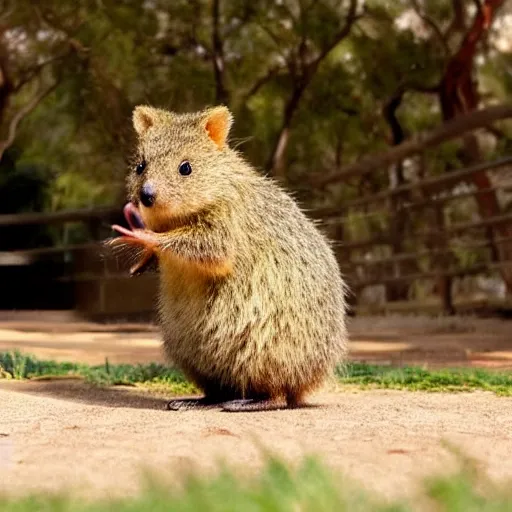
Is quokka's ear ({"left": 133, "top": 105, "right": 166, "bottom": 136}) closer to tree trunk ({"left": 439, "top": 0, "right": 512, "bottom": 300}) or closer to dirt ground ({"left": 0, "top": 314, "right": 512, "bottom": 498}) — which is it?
dirt ground ({"left": 0, "top": 314, "right": 512, "bottom": 498})

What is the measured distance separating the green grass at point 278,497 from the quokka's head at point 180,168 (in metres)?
1.36

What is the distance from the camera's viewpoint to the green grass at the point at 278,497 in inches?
63.5

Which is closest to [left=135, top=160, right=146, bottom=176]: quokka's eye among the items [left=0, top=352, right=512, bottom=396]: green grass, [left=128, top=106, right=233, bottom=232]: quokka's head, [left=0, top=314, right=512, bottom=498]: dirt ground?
[left=128, top=106, right=233, bottom=232]: quokka's head

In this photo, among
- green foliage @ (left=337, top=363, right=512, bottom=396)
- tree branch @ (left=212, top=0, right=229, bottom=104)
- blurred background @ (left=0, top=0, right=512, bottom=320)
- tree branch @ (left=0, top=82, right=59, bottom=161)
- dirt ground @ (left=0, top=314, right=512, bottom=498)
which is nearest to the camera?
dirt ground @ (left=0, top=314, right=512, bottom=498)

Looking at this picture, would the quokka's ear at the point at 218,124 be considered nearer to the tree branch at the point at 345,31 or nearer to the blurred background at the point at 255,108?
the blurred background at the point at 255,108

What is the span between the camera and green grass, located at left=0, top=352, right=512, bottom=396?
166 inches

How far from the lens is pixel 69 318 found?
10781mm

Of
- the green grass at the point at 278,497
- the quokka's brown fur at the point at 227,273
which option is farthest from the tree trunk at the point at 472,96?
the green grass at the point at 278,497

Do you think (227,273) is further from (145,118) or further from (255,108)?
(255,108)

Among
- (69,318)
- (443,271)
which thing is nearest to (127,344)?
(69,318)

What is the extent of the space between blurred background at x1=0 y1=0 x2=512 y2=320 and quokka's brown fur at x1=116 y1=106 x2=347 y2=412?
22.5ft

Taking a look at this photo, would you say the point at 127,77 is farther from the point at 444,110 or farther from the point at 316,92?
the point at 444,110

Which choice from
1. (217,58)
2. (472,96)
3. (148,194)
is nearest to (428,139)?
(472,96)

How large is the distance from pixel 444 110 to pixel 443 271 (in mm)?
2789
